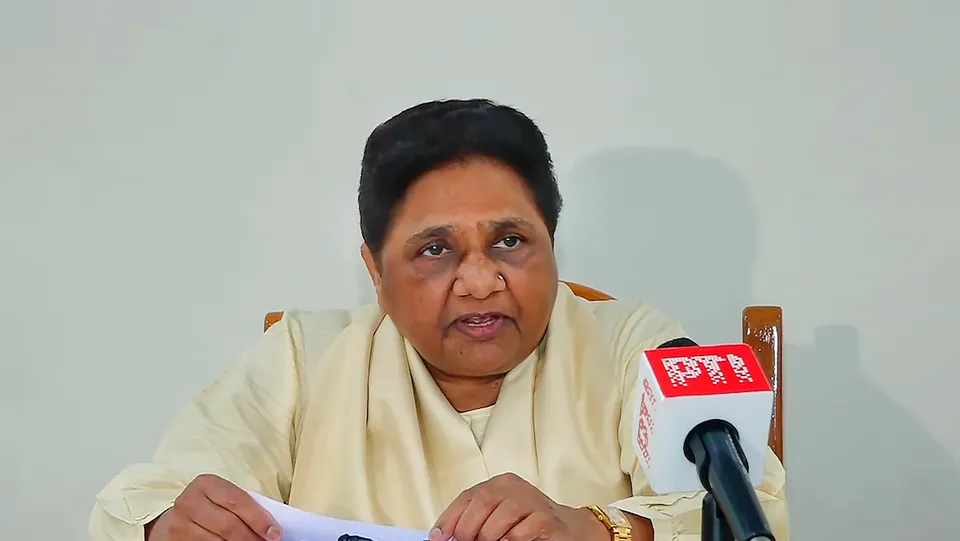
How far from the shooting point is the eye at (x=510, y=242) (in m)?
1.10

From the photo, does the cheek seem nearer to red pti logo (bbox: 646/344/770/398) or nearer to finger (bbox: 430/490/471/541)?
finger (bbox: 430/490/471/541)

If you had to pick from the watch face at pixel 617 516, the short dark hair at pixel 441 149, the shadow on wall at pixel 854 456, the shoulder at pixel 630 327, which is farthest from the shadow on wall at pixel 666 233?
the watch face at pixel 617 516

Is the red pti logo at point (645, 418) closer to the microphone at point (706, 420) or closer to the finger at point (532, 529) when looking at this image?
the microphone at point (706, 420)

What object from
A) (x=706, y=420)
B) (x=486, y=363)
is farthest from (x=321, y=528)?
(x=706, y=420)

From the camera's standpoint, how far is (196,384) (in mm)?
1675

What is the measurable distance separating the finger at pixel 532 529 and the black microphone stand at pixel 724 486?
289mm

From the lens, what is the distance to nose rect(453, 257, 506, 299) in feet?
3.49

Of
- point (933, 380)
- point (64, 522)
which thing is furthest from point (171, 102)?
point (933, 380)

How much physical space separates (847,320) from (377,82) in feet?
2.91

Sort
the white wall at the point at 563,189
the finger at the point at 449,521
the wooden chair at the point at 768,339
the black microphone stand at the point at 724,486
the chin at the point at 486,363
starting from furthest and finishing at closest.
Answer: the white wall at the point at 563,189
the wooden chair at the point at 768,339
the chin at the point at 486,363
the finger at the point at 449,521
the black microphone stand at the point at 724,486

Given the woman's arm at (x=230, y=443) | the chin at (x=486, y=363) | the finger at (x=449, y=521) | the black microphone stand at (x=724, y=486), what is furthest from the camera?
the chin at (x=486, y=363)

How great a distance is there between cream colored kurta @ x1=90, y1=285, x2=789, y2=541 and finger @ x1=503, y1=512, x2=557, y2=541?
0.22 metres

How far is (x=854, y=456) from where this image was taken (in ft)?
5.32

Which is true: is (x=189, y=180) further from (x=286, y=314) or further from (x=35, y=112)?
(x=286, y=314)
